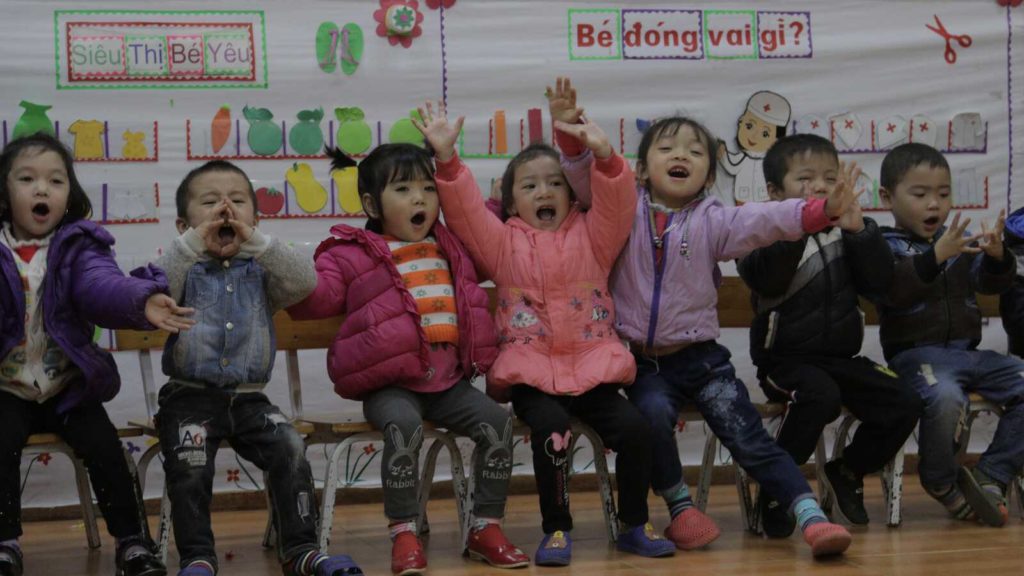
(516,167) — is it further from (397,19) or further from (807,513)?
(807,513)

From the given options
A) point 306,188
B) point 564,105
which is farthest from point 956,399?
point 306,188

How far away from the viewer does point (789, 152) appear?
373cm

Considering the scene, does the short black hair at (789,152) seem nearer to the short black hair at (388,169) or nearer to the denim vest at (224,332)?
the short black hair at (388,169)

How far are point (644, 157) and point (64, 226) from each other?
158 centimetres

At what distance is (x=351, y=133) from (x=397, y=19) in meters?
0.42

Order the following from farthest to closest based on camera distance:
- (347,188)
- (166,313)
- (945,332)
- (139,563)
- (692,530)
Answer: (347,188) < (945,332) < (692,530) < (139,563) < (166,313)

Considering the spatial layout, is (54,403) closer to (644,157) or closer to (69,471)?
(69,471)

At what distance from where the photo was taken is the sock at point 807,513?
3.21m

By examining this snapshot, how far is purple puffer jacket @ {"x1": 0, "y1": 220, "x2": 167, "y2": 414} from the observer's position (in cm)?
Result: 306

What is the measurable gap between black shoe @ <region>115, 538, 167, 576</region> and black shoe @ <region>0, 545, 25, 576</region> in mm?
227

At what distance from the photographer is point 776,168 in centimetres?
376

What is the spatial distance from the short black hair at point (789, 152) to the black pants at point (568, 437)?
2.80 ft

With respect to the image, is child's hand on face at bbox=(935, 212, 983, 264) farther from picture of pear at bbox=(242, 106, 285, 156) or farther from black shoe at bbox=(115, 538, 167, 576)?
black shoe at bbox=(115, 538, 167, 576)

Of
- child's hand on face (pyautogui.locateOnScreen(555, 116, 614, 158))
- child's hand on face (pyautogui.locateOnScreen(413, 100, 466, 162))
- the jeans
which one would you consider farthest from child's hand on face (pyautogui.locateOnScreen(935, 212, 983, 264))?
the jeans
